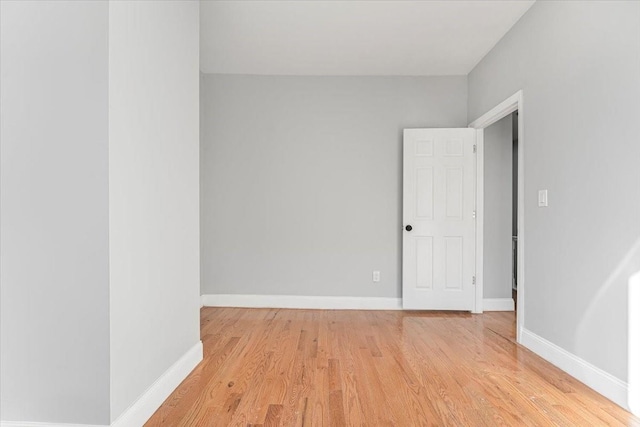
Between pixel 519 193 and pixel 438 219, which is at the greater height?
pixel 519 193

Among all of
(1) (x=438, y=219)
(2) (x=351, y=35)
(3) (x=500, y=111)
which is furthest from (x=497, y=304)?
(2) (x=351, y=35)

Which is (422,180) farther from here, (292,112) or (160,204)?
(160,204)

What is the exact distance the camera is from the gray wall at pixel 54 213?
5.25 ft

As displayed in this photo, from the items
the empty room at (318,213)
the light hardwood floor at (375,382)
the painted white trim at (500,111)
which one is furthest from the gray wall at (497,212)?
the light hardwood floor at (375,382)

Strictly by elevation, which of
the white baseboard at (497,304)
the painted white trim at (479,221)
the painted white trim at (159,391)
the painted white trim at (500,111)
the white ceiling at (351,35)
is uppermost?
the white ceiling at (351,35)

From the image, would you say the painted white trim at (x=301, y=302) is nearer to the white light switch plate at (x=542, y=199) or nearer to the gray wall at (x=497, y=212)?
the gray wall at (x=497, y=212)

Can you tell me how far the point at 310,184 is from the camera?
454 cm

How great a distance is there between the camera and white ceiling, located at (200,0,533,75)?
313 centimetres

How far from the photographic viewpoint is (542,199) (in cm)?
291

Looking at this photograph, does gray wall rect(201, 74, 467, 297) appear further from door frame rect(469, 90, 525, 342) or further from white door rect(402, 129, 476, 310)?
door frame rect(469, 90, 525, 342)

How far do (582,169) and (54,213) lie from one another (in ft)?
9.65

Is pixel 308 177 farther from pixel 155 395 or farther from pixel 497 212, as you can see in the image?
pixel 155 395

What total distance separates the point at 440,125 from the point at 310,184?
1689 millimetres

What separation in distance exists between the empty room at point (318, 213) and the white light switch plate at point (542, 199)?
0.12ft
